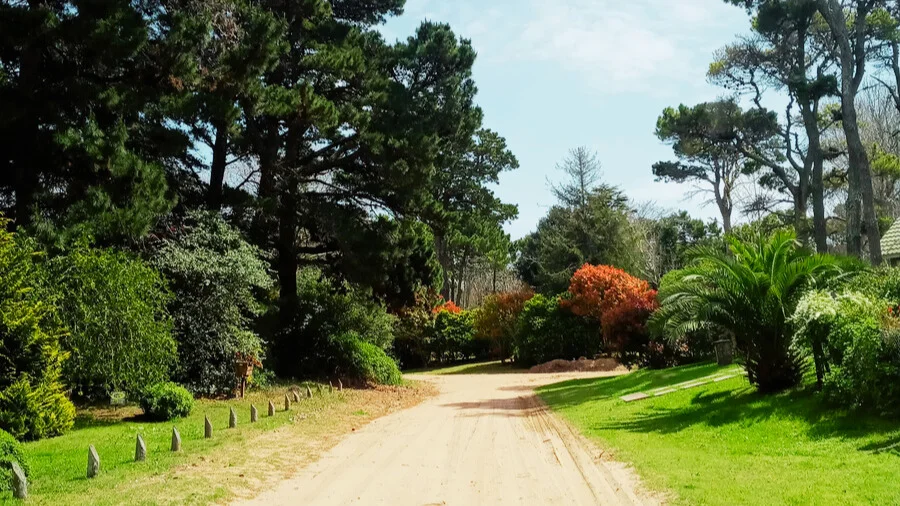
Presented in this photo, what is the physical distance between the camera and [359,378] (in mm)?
25469

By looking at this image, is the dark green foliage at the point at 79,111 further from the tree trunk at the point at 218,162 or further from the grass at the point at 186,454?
the tree trunk at the point at 218,162

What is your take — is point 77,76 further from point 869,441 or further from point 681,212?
point 681,212

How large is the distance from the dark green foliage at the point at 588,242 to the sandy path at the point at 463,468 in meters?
27.5

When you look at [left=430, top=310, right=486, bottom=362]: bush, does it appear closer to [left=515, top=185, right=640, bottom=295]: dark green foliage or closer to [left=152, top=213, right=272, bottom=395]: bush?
[left=515, top=185, right=640, bottom=295]: dark green foliage

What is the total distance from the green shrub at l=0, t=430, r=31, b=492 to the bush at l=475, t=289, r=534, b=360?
31.3 meters

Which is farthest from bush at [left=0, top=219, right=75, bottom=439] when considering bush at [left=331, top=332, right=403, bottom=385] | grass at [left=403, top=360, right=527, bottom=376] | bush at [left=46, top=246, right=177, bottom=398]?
grass at [left=403, top=360, right=527, bottom=376]

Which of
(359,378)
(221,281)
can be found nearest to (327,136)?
(221,281)

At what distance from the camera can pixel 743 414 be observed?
12.4m

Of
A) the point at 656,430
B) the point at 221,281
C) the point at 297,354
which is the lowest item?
the point at 656,430

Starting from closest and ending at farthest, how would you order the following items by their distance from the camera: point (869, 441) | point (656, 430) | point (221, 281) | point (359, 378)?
point (869, 441) < point (656, 430) < point (221, 281) < point (359, 378)

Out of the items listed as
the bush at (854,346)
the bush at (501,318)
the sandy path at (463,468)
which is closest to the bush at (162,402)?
the sandy path at (463,468)

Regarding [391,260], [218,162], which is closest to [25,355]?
[218,162]

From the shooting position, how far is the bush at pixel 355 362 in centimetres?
2547

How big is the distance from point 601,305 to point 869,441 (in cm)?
2303
